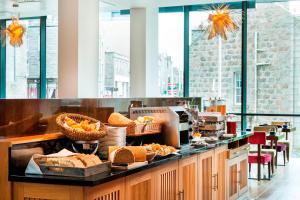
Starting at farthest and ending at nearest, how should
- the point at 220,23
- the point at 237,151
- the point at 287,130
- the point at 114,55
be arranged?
the point at 114,55, the point at 287,130, the point at 220,23, the point at 237,151

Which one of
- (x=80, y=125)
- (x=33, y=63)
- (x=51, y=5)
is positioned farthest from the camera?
(x=33, y=63)

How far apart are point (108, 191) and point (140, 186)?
490mm

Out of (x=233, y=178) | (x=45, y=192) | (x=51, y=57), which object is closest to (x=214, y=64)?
(x=51, y=57)

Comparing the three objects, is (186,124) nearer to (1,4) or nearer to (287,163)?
(287,163)

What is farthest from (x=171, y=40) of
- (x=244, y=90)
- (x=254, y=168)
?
(x=254, y=168)

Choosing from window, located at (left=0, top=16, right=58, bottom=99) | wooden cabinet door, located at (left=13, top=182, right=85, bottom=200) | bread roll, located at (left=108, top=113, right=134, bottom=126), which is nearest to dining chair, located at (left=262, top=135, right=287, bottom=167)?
bread roll, located at (left=108, top=113, right=134, bottom=126)

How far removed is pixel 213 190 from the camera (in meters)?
5.33

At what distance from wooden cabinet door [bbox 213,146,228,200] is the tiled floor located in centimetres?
Answer: 89

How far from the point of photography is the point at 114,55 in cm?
1234

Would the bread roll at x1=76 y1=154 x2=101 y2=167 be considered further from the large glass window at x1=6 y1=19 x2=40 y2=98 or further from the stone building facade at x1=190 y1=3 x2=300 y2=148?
the large glass window at x1=6 y1=19 x2=40 y2=98

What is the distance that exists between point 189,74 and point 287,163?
130 inches

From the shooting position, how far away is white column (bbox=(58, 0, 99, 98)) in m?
7.03

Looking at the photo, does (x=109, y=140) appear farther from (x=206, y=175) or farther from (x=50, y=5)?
(x=50, y=5)

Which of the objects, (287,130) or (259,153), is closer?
(259,153)
